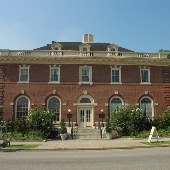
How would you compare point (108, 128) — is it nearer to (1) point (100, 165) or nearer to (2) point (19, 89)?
(2) point (19, 89)

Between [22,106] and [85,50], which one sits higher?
[85,50]

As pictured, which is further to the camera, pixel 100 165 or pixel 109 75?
pixel 109 75

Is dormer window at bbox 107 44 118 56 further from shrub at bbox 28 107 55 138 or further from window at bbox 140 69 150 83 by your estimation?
shrub at bbox 28 107 55 138

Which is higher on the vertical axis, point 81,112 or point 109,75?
point 109,75

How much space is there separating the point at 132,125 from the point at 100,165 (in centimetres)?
1987

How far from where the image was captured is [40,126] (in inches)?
1203

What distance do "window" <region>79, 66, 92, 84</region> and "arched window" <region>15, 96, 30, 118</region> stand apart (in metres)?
6.89

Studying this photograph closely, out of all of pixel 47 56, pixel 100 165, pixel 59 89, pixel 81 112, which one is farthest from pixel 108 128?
pixel 100 165

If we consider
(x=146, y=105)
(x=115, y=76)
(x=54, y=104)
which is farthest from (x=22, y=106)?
(x=146, y=105)

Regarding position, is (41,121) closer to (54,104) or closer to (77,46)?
(54,104)

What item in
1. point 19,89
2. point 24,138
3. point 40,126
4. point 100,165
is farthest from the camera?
point 19,89

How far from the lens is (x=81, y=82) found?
36219mm

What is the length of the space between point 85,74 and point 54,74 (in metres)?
3.66

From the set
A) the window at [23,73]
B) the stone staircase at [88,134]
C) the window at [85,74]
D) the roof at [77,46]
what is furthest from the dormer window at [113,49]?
the window at [23,73]
